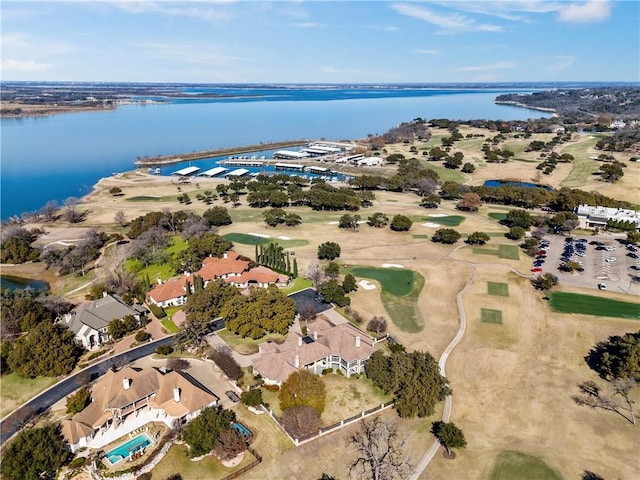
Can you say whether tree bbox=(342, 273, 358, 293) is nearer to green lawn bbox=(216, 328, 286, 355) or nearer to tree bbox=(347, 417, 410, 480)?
green lawn bbox=(216, 328, 286, 355)

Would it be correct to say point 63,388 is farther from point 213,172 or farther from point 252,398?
point 213,172

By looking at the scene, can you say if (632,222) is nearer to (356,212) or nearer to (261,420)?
(356,212)

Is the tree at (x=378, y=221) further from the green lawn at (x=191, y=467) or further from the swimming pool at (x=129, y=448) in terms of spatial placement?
the swimming pool at (x=129, y=448)

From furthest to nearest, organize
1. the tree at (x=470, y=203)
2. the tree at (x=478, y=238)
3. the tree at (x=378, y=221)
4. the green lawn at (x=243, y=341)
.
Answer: the tree at (x=470, y=203) → the tree at (x=378, y=221) → the tree at (x=478, y=238) → the green lawn at (x=243, y=341)

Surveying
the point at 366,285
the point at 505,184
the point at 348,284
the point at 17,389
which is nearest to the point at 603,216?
the point at 505,184

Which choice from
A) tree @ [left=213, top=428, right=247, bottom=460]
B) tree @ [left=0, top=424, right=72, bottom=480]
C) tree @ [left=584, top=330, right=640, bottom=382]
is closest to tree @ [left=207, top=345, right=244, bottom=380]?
tree @ [left=213, top=428, right=247, bottom=460]

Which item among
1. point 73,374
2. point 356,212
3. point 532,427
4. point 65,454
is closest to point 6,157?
point 356,212

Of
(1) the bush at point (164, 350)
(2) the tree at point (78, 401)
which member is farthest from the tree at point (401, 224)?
(2) the tree at point (78, 401)
